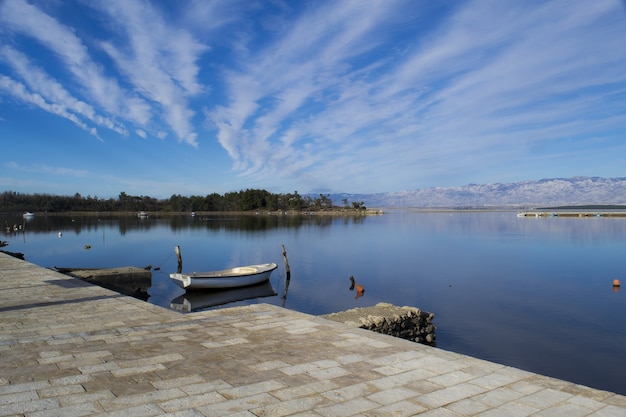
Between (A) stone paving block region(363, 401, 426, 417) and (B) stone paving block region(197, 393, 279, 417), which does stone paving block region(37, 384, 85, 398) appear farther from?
(A) stone paving block region(363, 401, 426, 417)

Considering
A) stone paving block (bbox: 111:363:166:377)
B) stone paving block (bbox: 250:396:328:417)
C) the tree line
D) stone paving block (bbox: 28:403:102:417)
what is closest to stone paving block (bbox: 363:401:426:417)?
stone paving block (bbox: 250:396:328:417)

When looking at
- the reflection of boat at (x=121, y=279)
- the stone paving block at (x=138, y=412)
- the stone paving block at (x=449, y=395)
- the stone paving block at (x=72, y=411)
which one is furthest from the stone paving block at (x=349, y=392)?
the reflection of boat at (x=121, y=279)

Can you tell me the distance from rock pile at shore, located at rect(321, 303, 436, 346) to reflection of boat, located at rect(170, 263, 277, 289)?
908 centimetres

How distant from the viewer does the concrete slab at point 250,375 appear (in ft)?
13.7

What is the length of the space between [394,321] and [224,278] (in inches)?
422

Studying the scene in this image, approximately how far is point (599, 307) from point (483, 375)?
55.0ft

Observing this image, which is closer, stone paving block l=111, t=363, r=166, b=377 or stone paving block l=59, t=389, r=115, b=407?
stone paving block l=59, t=389, r=115, b=407

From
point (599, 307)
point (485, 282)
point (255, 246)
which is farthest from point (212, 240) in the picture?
point (599, 307)

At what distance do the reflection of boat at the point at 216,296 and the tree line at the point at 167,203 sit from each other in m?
116

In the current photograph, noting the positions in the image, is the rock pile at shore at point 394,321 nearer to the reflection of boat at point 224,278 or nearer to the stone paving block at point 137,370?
the stone paving block at point 137,370

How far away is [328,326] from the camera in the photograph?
7539 mm

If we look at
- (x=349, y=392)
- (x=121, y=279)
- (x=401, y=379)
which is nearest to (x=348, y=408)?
(x=349, y=392)

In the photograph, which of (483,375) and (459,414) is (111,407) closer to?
(459,414)

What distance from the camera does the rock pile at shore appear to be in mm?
11891
